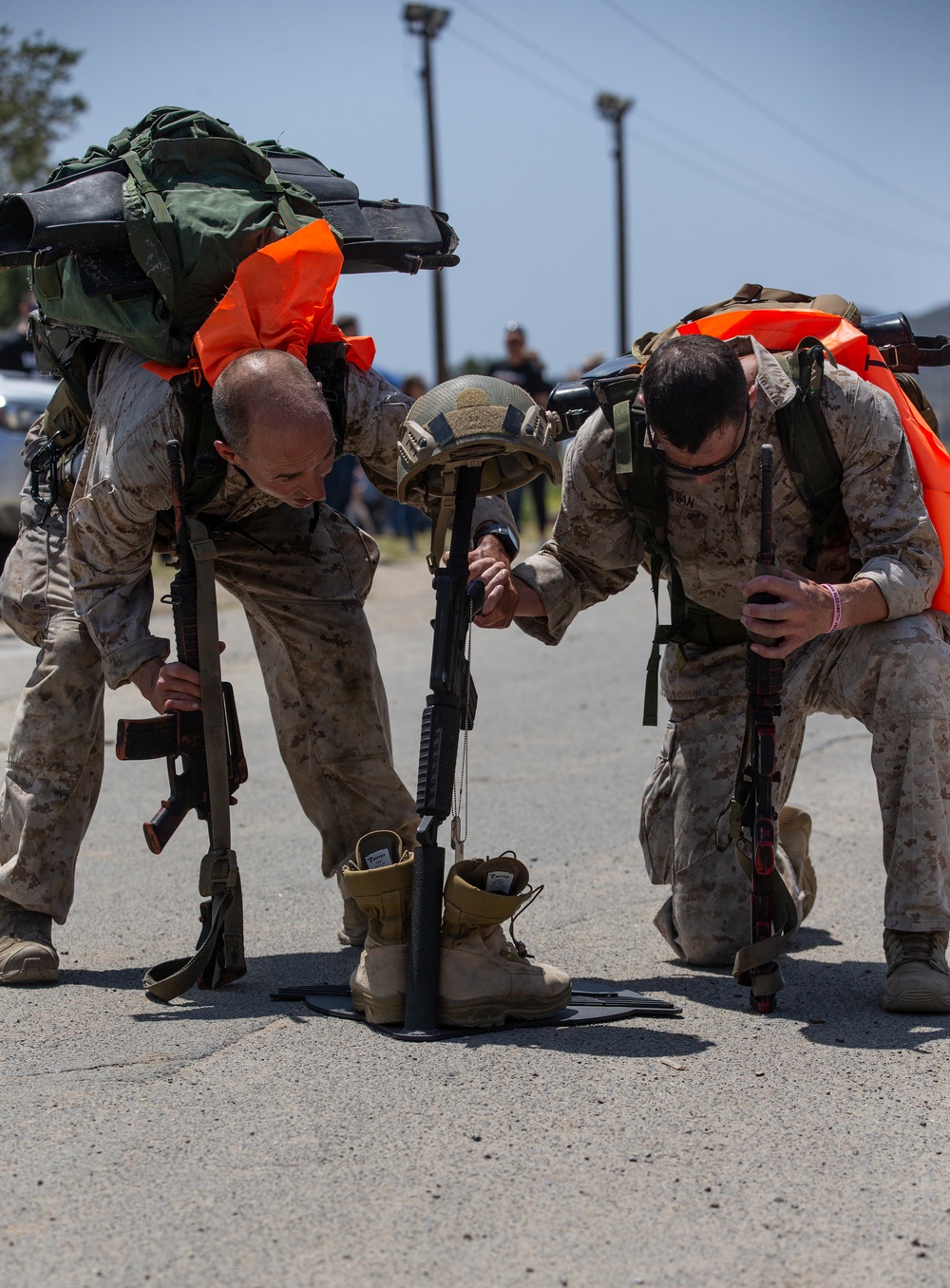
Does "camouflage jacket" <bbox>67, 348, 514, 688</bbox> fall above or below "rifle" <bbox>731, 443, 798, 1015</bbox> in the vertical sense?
above

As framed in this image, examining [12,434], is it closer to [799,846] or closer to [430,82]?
[799,846]

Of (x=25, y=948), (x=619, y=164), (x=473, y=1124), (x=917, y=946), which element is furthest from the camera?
(x=619, y=164)

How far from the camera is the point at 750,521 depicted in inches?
153

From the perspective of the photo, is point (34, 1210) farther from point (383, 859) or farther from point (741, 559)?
point (741, 559)

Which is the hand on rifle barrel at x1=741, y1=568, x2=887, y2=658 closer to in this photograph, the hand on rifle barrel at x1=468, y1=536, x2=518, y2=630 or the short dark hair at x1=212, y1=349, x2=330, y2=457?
the hand on rifle barrel at x1=468, y1=536, x2=518, y2=630

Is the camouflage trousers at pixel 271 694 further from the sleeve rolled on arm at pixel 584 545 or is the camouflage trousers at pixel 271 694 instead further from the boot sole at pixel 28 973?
the sleeve rolled on arm at pixel 584 545

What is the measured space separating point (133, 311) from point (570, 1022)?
1992mm

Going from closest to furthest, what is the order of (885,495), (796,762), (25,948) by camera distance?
1. (885,495)
2. (25,948)
3. (796,762)

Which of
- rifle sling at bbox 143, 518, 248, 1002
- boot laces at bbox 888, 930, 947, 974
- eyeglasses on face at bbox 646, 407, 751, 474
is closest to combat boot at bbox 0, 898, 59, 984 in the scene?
rifle sling at bbox 143, 518, 248, 1002

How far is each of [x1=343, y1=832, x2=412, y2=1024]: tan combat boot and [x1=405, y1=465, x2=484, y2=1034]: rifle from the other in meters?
0.03

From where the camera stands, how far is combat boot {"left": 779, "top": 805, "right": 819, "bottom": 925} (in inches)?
169

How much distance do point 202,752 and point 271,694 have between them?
1.84 ft

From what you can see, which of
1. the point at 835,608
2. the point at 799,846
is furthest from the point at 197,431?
the point at 799,846

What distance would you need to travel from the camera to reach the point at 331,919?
445cm
